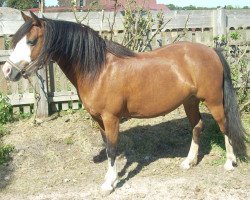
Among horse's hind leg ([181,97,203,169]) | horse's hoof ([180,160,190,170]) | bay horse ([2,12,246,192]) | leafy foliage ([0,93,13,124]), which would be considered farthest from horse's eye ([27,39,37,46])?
leafy foliage ([0,93,13,124])

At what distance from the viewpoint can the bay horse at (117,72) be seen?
3.48 meters

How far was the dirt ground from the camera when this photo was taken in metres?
3.98

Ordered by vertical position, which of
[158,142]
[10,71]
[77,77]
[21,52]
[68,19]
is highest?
[68,19]

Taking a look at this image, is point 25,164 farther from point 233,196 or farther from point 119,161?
point 233,196

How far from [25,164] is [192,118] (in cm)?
231

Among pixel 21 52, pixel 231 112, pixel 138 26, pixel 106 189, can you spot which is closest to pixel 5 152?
pixel 106 189

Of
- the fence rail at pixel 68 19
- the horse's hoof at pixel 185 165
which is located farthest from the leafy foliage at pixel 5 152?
the horse's hoof at pixel 185 165

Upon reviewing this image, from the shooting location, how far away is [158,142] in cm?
517

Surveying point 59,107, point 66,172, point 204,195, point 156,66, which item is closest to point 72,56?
point 156,66

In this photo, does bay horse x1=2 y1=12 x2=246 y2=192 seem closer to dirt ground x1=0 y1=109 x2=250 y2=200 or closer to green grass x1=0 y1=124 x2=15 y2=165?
dirt ground x1=0 y1=109 x2=250 y2=200

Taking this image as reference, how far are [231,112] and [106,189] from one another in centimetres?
181

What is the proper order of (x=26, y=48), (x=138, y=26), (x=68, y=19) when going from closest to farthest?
(x=26, y=48)
(x=138, y=26)
(x=68, y=19)

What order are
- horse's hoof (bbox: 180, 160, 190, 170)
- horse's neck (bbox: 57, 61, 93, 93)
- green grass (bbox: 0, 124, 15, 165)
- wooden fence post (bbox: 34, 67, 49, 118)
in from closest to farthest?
1. horse's neck (bbox: 57, 61, 93, 93)
2. horse's hoof (bbox: 180, 160, 190, 170)
3. green grass (bbox: 0, 124, 15, 165)
4. wooden fence post (bbox: 34, 67, 49, 118)

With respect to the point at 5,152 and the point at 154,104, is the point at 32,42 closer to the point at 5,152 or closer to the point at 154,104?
the point at 154,104
